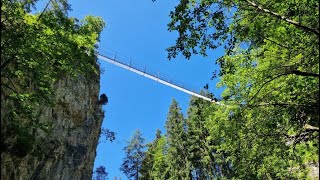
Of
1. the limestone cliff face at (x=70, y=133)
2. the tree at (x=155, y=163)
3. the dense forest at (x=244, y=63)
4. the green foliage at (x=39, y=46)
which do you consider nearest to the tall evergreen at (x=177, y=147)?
the tree at (x=155, y=163)

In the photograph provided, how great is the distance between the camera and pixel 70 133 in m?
32.8

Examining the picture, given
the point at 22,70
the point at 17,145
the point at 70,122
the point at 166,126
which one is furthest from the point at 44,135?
the point at 166,126

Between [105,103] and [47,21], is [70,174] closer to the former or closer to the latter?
→ [105,103]

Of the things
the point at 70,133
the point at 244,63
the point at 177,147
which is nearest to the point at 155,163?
the point at 177,147

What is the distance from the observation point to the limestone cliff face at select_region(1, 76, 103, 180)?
2762cm

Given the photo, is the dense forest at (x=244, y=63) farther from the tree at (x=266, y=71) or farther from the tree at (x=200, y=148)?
the tree at (x=200, y=148)

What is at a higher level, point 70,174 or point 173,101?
point 173,101

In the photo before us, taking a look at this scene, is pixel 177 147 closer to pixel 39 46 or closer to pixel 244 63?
pixel 244 63

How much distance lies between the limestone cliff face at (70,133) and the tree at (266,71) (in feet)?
52.2

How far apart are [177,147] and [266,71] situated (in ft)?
104

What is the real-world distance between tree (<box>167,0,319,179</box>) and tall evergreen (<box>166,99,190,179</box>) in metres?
25.4

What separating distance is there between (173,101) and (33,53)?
123 feet

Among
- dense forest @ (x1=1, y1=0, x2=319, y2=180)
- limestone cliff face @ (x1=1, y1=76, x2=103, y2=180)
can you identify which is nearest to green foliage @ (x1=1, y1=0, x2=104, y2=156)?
dense forest @ (x1=1, y1=0, x2=319, y2=180)

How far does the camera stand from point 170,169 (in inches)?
1591
